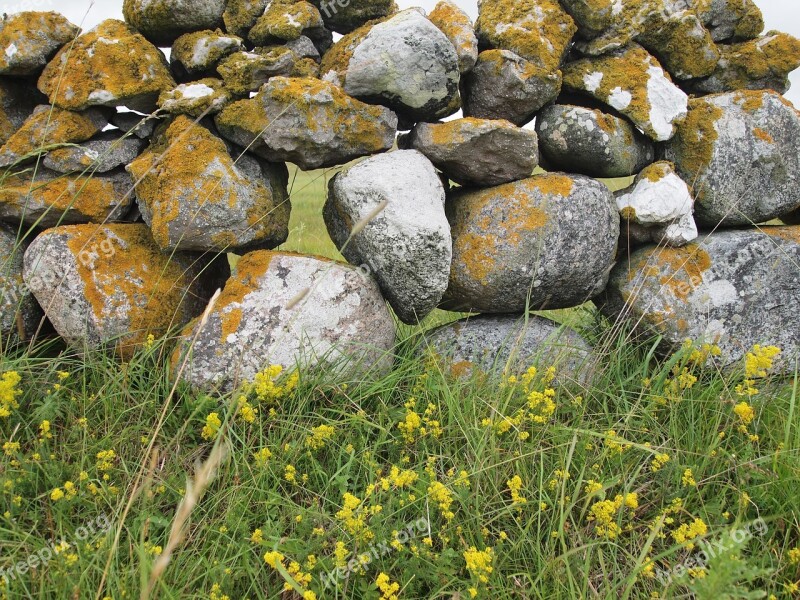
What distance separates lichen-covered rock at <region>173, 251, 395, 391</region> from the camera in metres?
3.05

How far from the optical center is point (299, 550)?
226cm

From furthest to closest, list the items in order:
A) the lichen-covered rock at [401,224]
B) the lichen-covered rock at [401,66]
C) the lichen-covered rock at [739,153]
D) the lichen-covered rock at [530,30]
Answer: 1. the lichen-covered rock at [739,153]
2. the lichen-covered rock at [530,30]
3. the lichen-covered rock at [401,66]
4. the lichen-covered rock at [401,224]

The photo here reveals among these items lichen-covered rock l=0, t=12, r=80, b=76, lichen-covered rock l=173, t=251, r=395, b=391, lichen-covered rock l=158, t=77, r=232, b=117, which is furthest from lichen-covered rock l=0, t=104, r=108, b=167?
lichen-covered rock l=173, t=251, r=395, b=391

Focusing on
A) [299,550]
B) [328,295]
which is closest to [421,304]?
[328,295]

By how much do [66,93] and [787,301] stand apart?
412 cm

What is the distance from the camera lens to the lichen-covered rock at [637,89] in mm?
3602

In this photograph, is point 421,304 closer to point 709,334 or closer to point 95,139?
point 709,334

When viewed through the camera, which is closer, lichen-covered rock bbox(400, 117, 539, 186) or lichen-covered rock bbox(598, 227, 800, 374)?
lichen-covered rock bbox(400, 117, 539, 186)

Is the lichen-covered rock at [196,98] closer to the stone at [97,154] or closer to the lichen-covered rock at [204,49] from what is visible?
the lichen-covered rock at [204,49]

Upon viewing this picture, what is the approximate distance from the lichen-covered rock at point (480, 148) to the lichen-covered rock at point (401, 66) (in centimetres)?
18

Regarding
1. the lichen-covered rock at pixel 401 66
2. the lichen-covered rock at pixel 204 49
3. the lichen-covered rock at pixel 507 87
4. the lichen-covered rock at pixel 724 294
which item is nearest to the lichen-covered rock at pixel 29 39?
the lichen-covered rock at pixel 204 49

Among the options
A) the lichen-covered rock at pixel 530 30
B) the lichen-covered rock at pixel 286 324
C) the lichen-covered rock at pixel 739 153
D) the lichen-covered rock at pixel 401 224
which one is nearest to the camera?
the lichen-covered rock at pixel 286 324

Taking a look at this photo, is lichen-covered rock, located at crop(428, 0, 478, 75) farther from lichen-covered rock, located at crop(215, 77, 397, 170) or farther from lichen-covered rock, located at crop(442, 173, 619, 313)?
lichen-covered rock, located at crop(442, 173, 619, 313)

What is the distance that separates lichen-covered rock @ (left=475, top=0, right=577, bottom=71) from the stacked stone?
0.01m
